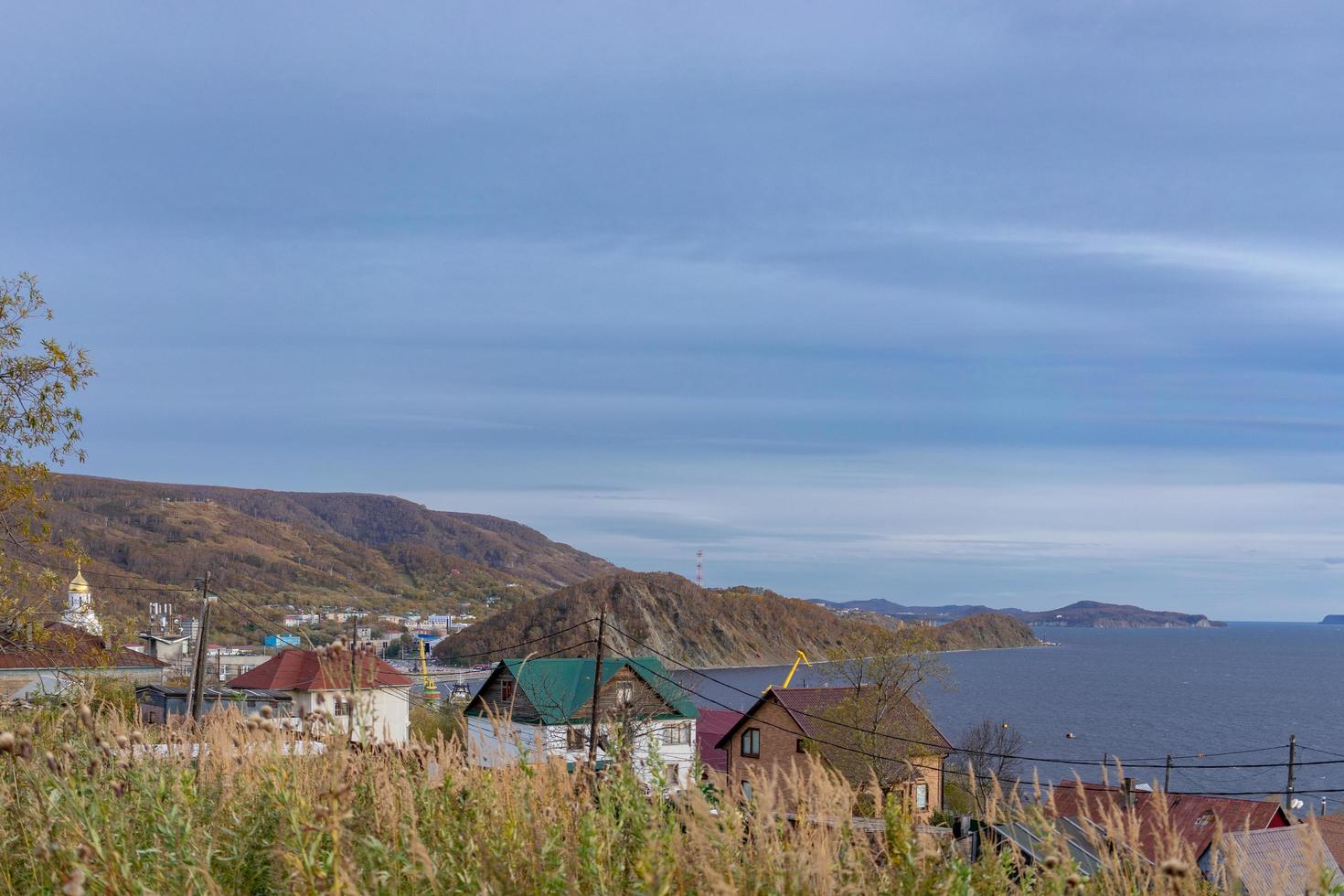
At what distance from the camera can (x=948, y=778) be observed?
5488 centimetres

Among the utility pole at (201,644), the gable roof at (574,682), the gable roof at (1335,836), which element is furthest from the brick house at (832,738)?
the utility pole at (201,644)

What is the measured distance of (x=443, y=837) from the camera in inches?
156

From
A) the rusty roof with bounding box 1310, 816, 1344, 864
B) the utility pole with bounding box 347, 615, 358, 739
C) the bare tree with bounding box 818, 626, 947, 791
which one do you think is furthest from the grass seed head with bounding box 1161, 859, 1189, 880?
the bare tree with bounding box 818, 626, 947, 791

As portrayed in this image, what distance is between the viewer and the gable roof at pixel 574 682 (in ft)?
140

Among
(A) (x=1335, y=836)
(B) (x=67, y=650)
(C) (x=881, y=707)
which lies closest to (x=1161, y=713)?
(C) (x=881, y=707)

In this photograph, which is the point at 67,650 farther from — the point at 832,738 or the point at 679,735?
the point at 832,738

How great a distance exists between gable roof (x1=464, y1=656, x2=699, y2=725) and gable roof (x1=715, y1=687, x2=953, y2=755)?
3034 millimetres

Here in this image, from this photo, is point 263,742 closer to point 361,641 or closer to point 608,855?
point 361,641

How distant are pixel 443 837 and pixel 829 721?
41.9 m

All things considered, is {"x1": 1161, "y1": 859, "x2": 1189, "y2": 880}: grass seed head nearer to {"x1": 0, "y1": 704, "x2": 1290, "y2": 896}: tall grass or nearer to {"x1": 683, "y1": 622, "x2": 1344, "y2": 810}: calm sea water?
{"x1": 0, "y1": 704, "x2": 1290, "y2": 896}: tall grass

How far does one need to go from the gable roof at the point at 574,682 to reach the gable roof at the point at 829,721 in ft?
9.96

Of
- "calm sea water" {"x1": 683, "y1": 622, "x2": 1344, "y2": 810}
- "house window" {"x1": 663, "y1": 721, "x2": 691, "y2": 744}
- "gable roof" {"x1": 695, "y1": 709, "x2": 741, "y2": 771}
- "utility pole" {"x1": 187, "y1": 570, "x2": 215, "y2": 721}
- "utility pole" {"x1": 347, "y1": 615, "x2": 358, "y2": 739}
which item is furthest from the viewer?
"calm sea water" {"x1": 683, "y1": 622, "x2": 1344, "y2": 810}

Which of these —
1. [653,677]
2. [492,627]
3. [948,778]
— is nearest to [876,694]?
[653,677]

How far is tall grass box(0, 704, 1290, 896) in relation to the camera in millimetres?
3264
